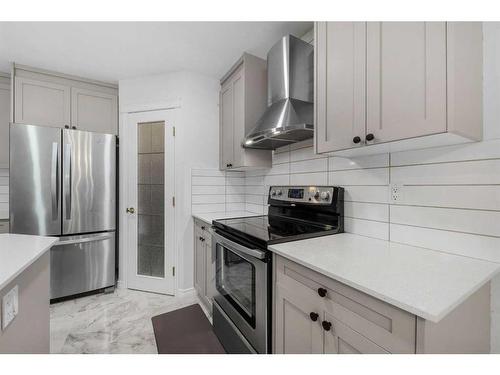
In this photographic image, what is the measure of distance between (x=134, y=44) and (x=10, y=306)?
2.02m

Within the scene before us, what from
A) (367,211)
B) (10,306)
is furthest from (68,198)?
(367,211)

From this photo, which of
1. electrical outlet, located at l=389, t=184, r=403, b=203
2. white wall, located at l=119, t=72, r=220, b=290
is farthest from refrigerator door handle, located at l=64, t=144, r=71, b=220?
electrical outlet, located at l=389, t=184, r=403, b=203

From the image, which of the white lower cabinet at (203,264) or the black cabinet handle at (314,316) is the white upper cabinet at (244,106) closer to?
the white lower cabinet at (203,264)

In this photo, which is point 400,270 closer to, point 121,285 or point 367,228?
point 367,228

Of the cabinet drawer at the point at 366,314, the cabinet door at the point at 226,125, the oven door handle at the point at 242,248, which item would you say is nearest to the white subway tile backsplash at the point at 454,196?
the cabinet drawer at the point at 366,314

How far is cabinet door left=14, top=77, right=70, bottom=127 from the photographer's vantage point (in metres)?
2.29

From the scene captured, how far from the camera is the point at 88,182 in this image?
91.7 inches

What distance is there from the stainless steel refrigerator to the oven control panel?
1780 millimetres

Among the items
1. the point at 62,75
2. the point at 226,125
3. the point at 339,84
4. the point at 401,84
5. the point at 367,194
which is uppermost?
the point at 62,75

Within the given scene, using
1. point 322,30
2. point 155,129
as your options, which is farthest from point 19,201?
point 322,30

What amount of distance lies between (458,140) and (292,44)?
1261mm

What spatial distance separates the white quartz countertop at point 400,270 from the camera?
0.65 metres

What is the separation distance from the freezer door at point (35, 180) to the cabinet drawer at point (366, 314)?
8.01 feet

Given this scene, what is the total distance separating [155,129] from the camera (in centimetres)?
249
